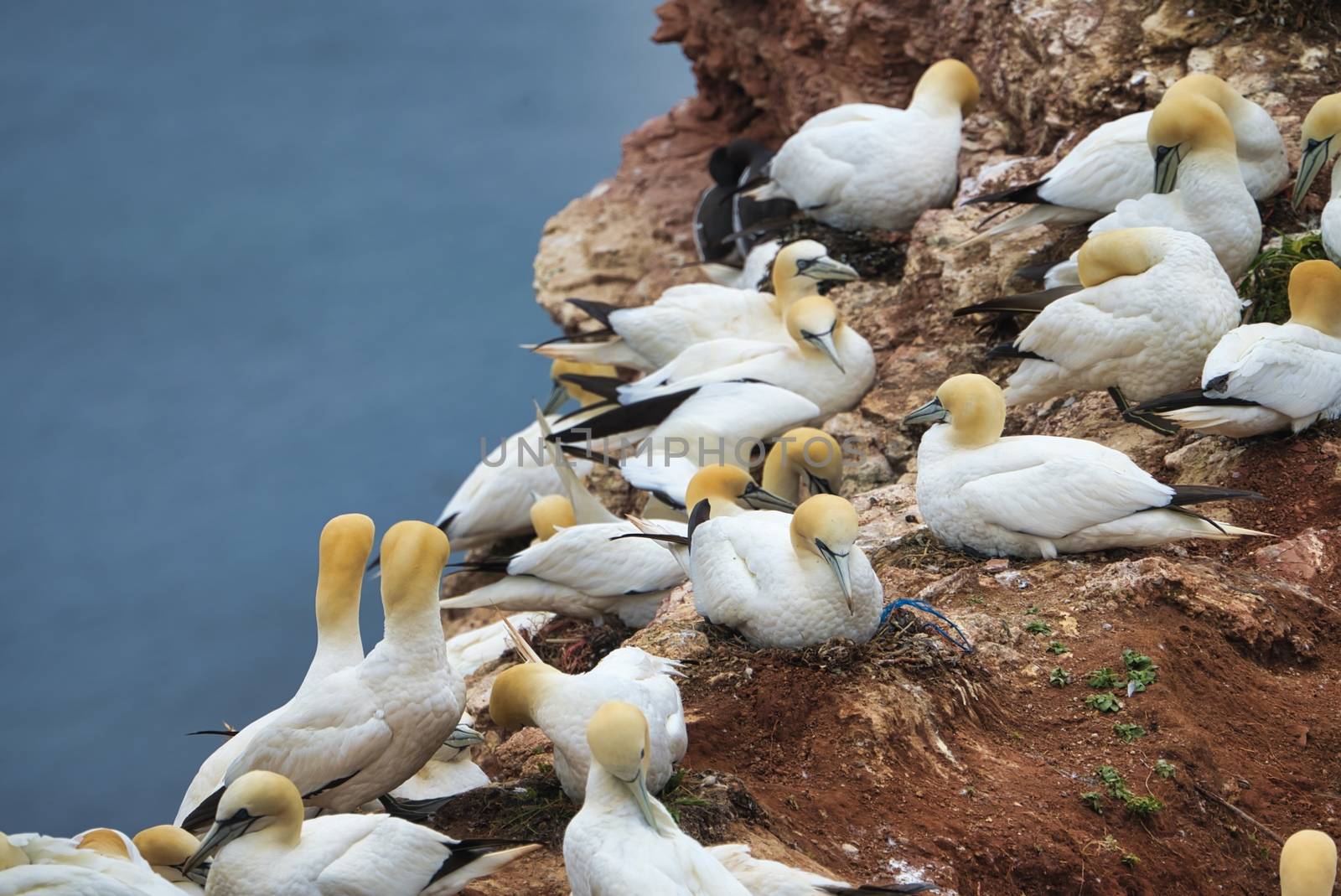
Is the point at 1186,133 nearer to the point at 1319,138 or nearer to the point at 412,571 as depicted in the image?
the point at 1319,138

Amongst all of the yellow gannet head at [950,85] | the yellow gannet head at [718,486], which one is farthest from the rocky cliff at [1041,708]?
the yellow gannet head at [950,85]

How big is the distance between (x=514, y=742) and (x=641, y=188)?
7.00 meters

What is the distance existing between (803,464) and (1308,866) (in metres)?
3.15

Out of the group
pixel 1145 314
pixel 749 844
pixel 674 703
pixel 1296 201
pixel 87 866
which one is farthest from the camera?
pixel 1296 201

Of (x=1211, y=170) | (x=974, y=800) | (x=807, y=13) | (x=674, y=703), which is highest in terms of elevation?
(x=807, y=13)

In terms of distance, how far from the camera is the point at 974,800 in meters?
3.65

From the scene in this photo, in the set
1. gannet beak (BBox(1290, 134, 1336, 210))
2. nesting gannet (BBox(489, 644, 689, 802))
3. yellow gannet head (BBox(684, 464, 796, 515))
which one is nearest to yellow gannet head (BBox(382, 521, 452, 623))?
nesting gannet (BBox(489, 644, 689, 802))

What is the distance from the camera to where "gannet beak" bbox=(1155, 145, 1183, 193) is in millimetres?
5840

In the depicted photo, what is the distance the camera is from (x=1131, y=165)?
6.18m

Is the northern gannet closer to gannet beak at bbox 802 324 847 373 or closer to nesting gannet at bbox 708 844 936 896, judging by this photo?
gannet beak at bbox 802 324 847 373

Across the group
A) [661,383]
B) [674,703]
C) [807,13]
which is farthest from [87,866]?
[807,13]

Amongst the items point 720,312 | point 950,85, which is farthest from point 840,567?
point 950,85

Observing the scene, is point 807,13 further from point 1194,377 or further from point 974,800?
point 974,800

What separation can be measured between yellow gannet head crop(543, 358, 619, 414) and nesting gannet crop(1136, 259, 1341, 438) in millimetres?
3323
